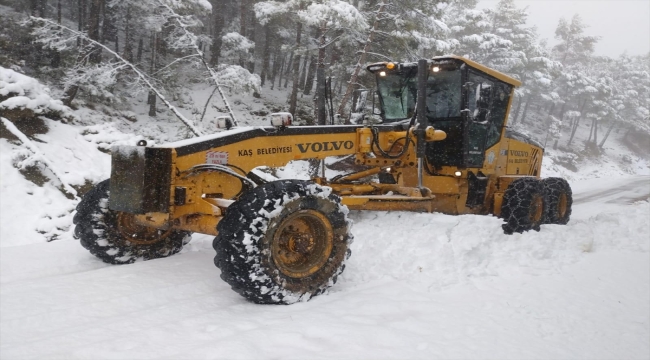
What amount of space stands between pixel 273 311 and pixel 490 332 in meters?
1.73

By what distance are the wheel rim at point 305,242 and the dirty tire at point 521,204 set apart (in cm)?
377

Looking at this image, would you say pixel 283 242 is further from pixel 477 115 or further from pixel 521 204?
pixel 521 204

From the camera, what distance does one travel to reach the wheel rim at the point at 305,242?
4.11 meters

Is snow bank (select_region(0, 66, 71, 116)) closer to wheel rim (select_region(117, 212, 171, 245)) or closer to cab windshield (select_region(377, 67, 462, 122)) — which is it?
wheel rim (select_region(117, 212, 171, 245))

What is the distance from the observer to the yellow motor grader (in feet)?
12.5

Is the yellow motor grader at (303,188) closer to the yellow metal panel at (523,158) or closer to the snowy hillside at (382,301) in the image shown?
the snowy hillside at (382,301)

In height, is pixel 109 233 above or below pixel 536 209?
below

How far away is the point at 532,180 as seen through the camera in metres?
7.45

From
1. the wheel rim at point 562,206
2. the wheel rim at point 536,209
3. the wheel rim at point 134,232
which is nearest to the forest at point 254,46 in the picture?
the wheel rim at point 134,232

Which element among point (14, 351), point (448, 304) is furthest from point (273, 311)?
point (14, 351)

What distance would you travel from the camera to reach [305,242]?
4227 millimetres

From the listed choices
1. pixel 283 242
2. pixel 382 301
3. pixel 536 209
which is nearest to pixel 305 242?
pixel 283 242

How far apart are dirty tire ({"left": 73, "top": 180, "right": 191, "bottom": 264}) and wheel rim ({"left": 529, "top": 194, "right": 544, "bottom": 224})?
19.7ft

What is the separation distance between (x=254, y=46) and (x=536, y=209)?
15.5 m
